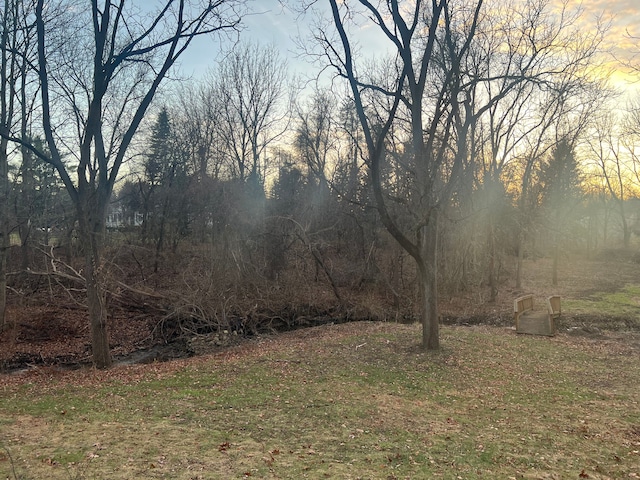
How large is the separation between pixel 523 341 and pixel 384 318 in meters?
6.69

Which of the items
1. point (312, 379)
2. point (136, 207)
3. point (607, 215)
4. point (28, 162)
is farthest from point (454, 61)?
point (607, 215)

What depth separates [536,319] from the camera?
1268 cm

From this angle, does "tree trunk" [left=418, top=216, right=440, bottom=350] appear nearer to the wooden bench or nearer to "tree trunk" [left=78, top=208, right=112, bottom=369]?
the wooden bench

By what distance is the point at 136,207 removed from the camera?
31016mm

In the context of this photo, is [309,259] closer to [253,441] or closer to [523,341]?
[523,341]

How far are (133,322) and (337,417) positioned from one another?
12940 mm

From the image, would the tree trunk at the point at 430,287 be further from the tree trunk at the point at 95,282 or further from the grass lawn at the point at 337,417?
the tree trunk at the point at 95,282

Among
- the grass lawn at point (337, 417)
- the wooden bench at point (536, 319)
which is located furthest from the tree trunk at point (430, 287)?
the wooden bench at point (536, 319)

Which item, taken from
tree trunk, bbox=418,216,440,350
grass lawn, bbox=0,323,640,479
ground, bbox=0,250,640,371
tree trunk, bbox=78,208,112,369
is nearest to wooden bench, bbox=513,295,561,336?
ground, bbox=0,250,640,371

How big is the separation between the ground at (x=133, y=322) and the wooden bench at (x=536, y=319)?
3.39ft

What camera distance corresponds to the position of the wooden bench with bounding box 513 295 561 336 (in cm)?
1223

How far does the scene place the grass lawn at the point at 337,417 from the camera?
14.6ft

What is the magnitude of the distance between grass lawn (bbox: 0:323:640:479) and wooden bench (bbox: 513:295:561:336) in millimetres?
2218

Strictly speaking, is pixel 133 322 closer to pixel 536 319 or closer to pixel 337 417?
pixel 337 417
